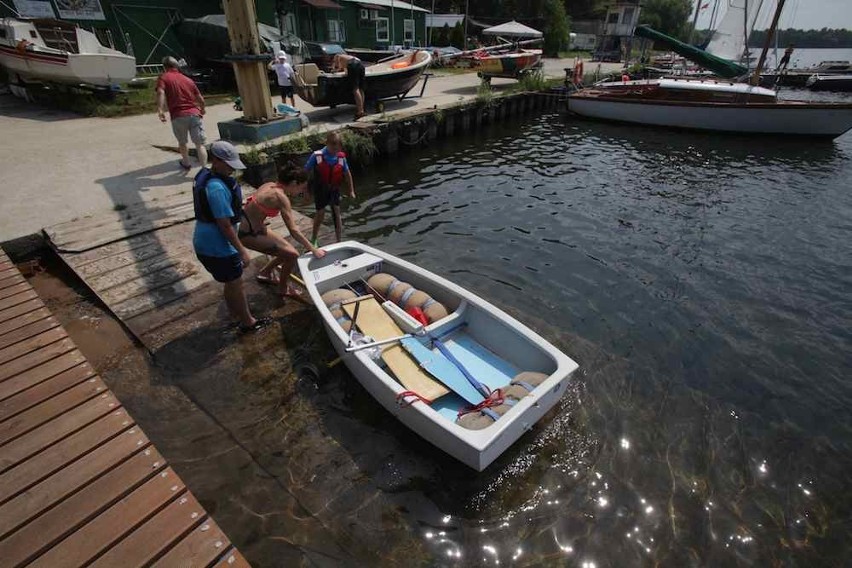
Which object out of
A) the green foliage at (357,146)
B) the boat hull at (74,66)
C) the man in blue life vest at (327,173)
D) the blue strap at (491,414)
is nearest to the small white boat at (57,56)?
the boat hull at (74,66)

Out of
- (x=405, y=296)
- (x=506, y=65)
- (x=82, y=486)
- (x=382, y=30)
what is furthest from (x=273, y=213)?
(x=382, y=30)

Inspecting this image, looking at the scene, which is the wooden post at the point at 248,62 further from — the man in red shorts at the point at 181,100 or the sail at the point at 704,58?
the sail at the point at 704,58

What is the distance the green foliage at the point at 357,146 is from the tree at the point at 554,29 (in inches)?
1505

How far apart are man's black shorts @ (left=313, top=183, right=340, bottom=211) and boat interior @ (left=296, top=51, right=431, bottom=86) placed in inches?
326

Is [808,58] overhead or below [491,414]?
overhead

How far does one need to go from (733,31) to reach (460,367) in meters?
28.4

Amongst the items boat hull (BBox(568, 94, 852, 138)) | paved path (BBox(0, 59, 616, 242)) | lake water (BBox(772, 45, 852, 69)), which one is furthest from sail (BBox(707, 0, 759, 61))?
paved path (BBox(0, 59, 616, 242))

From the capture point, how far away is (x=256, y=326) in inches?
221

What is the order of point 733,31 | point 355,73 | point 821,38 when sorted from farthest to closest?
1. point 821,38
2. point 733,31
3. point 355,73

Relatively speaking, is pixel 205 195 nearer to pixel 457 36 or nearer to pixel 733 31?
pixel 733 31

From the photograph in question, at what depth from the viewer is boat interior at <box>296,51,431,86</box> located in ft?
45.2

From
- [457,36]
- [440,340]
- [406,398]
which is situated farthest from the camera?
[457,36]

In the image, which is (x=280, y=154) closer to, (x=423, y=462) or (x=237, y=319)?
(x=237, y=319)

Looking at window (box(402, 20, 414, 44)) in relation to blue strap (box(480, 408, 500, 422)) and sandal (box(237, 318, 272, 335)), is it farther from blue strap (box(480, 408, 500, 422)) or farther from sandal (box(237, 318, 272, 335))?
blue strap (box(480, 408, 500, 422))
